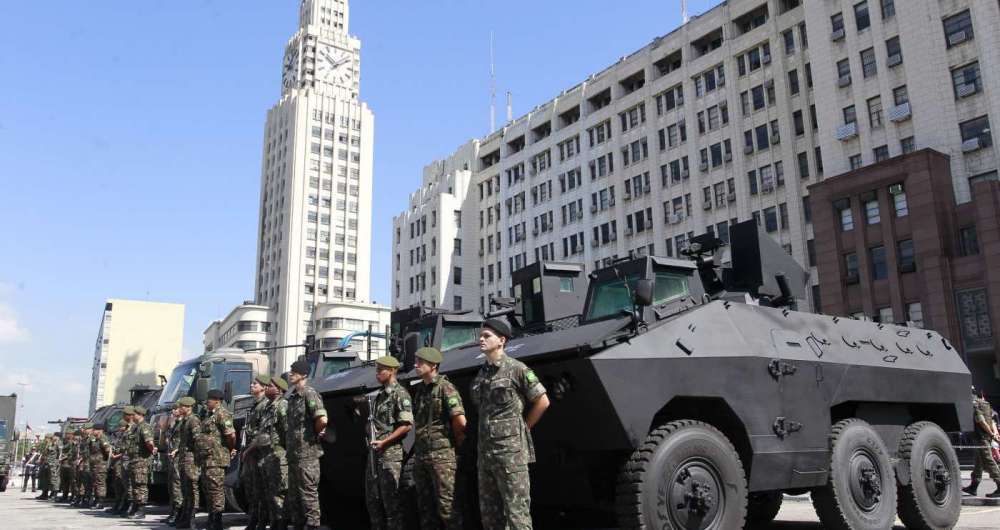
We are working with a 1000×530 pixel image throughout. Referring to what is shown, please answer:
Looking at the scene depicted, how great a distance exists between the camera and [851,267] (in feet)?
113

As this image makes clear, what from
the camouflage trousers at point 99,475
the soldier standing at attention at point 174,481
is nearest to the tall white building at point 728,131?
the camouflage trousers at point 99,475

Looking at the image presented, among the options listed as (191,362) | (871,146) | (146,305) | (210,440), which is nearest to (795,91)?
(871,146)

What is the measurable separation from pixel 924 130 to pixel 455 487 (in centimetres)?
3231

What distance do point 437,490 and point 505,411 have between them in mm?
992

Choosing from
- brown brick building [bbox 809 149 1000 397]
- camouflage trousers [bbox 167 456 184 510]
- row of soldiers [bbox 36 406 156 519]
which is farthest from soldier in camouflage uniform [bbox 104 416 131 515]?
brown brick building [bbox 809 149 1000 397]

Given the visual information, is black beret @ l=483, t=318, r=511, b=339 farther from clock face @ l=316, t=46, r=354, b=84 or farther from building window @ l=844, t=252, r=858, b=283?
clock face @ l=316, t=46, r=354, b=84

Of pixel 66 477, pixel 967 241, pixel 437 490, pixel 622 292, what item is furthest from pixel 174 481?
pixel 967 241

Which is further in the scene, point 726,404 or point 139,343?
point 139,343

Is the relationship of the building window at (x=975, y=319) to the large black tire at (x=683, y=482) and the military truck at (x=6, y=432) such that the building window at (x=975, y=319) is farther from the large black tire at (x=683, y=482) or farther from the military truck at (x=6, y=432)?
the military truck at (x=6, y=432)

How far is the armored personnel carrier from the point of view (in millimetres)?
6629

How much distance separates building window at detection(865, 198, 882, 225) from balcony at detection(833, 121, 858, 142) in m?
3.65

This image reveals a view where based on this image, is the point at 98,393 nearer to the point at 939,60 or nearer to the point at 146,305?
the point at 146,305

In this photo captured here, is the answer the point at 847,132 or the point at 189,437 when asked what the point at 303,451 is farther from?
the point at 847,132

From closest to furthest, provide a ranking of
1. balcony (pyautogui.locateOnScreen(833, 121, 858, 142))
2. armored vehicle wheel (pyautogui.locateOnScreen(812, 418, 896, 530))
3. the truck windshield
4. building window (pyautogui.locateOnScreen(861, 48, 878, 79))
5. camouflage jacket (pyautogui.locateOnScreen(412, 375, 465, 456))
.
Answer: camouflage jacket (pyautogui.locateOnScreen(412, 375, 465, 456)) < armored vehicle wheel (pyautogui.locateOnScreen(812, 418, 896, 530)) < the truck windshield < building window (pyautogui.locateOnScreen(861, 48, 878, 79)) < balcony (pyautogui.locateOnScreen(833, 121, 858, 142))
